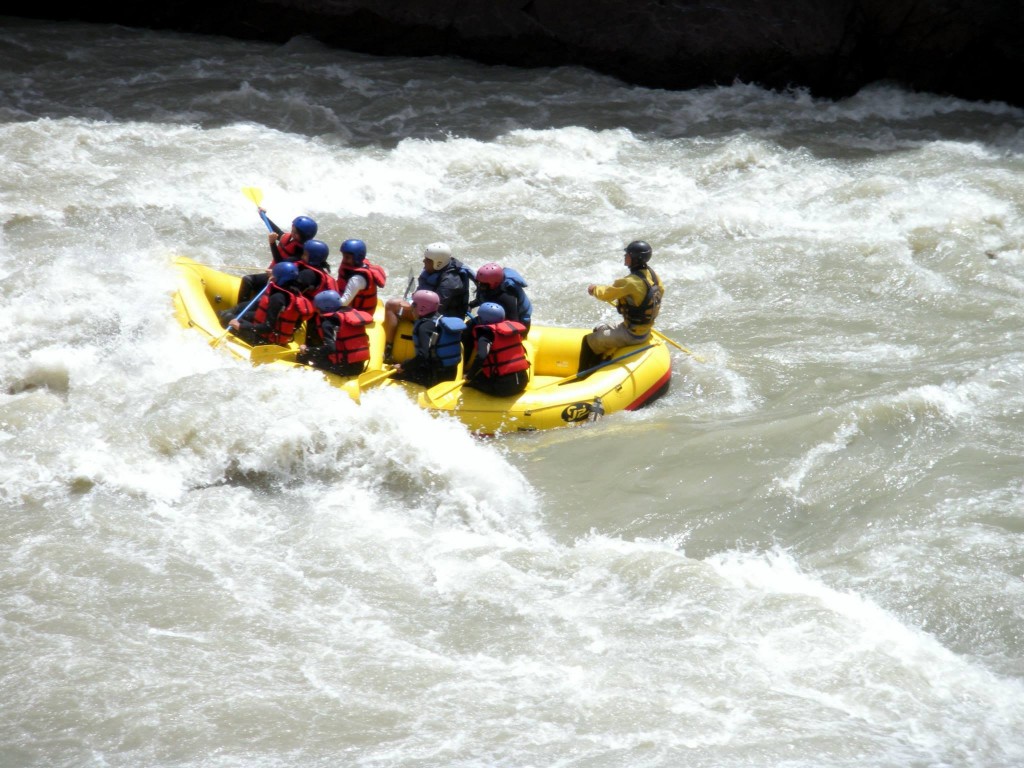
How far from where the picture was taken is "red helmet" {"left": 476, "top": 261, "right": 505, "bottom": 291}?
6.95 metres

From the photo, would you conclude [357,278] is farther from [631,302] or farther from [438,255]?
[631,302]

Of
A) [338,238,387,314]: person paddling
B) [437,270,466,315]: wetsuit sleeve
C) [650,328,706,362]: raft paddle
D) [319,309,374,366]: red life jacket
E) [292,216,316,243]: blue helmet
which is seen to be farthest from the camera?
[650,328,706,362]: raft paddle

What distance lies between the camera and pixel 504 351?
671cm

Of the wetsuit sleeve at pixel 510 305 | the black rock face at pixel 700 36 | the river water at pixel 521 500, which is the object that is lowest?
the river water at pixel 521 500

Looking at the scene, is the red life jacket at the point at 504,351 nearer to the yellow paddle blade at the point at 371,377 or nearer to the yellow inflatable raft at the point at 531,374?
the yellow inflatable raft at the point at 531,374

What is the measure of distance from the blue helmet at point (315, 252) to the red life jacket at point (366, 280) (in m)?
0.16

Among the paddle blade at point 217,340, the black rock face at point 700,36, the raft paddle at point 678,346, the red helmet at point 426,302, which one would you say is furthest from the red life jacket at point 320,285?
the black rock face at point 700,36

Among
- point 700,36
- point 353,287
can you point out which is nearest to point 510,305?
point 353,287

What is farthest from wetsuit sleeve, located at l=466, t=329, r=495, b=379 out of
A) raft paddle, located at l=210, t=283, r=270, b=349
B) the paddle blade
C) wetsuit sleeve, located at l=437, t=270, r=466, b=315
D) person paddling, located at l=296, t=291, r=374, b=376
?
the paddle blade

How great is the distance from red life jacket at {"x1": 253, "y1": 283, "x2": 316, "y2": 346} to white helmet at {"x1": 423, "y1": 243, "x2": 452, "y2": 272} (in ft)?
2.73

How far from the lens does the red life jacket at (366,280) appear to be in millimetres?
7098

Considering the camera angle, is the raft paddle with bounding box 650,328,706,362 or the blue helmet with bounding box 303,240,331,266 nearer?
the blue helmet with bounding box 303,240,331,266

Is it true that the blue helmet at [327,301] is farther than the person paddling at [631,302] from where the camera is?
No

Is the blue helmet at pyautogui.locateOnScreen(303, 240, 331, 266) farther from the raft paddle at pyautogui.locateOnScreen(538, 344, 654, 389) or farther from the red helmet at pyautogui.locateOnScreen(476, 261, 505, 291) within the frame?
the raft paddle at pyautogui.locateOnScreen(538, 344, 654, 389)
